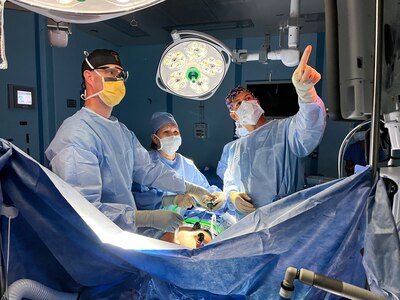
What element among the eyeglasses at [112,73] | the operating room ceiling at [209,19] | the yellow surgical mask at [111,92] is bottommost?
the yellow surgical mask at [111,92]

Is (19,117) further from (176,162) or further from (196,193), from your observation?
(196,193)

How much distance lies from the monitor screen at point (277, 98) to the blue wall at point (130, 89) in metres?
0.14

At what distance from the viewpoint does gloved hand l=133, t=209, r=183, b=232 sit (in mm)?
1264

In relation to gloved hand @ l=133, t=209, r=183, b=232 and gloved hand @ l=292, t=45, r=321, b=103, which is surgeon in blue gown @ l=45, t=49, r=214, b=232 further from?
gloved hand @ l=292, t=45, r=321, b=103

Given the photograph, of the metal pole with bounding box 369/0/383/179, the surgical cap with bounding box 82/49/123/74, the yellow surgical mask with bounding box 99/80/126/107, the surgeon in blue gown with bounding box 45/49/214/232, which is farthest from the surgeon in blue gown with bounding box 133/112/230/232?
the metal pole with bounding box 369/0/383/179

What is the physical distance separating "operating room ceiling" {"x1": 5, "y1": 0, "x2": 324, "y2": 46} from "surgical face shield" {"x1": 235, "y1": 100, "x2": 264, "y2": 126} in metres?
1.35

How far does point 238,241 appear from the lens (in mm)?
780

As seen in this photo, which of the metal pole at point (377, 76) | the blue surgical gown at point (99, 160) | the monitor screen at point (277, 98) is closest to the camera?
the metal pole at point (377, 76)

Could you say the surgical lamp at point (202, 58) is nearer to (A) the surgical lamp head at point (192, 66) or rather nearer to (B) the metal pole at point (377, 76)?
(A) the surgical lamp head at point (192, 66)

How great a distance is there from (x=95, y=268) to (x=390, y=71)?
101 centimetres

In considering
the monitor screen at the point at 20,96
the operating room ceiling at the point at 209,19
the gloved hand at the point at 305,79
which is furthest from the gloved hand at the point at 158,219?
the monitor screen at the point at 20,96

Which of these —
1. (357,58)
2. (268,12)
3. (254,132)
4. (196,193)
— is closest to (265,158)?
(254,132)

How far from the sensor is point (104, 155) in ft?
4.54

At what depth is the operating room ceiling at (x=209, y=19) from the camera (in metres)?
3.06
